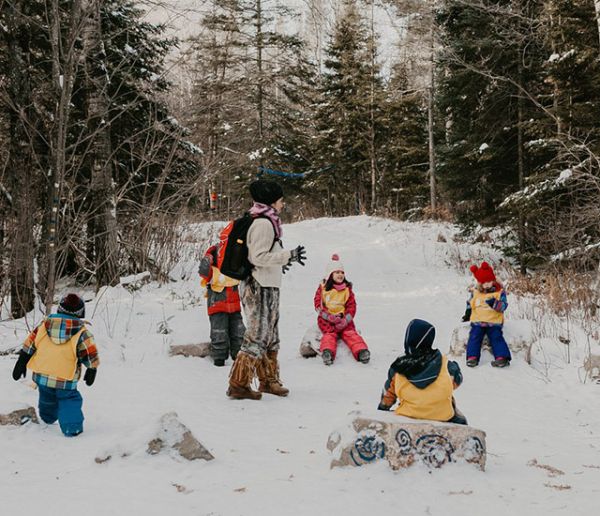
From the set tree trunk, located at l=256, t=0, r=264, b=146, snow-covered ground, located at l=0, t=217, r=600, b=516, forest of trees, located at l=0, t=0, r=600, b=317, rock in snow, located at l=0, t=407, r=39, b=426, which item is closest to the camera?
snow-covered ground, located at l=0, t=217, r=600, b=516

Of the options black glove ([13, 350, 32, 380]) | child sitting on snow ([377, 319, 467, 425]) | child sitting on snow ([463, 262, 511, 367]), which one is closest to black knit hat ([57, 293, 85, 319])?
black glove ([13, 350, 32, 380])

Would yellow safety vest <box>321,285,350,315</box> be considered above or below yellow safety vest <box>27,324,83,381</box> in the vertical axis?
above

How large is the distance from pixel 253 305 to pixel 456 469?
231 cm

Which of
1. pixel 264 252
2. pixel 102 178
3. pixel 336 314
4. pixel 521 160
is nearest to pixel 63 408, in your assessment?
pixel 264 252

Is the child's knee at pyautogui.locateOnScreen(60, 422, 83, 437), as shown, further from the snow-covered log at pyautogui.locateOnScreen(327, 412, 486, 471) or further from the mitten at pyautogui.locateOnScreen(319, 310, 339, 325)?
the mitten at pyautogui.locateOnScreen(319, 310, 339, 325)

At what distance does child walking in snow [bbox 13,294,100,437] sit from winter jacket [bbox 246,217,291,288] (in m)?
1.53

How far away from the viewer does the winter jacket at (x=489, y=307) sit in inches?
255

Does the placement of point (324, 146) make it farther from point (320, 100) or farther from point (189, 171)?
point (189, 171)

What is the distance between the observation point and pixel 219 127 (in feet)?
86.5

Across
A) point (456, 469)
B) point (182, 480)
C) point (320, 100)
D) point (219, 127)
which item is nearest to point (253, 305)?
point (182, 480)

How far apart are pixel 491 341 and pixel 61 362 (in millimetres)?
5052

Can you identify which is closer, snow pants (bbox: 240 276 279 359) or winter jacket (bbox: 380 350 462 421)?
winter jacket (bbox: 380 350 462 421)

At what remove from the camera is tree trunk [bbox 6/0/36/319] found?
7.46m

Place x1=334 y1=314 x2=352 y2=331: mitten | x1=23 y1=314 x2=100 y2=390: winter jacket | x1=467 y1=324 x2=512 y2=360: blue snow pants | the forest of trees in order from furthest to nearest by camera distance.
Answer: the forest of trees
x1=334 y1=314 x2=352 y2=331: mitten
x1=467 y1=324 x2=512 y2=360: blue snow pants
x1=23 y1=314 x2=100 y2=390: winter jacket
